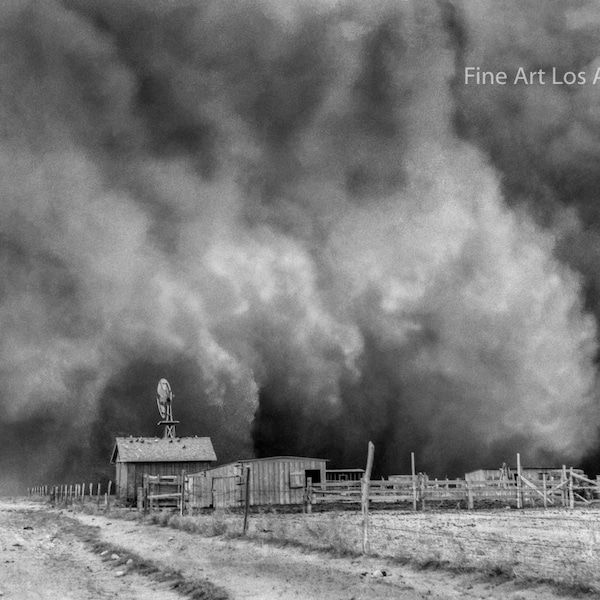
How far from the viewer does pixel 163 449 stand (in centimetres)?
5666

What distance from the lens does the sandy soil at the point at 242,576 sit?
14.4 meters

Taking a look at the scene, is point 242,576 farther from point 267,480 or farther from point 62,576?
point 267,480

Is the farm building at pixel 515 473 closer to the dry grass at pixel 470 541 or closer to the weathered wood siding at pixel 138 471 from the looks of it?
the weathered wood siding at pixel 138 471

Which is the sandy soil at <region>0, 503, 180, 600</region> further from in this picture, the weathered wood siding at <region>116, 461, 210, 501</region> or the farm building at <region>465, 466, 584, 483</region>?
the farm building at <region>465, 466, 584, 483</region>

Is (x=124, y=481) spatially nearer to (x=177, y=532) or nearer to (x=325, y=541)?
(x=177, y=532)

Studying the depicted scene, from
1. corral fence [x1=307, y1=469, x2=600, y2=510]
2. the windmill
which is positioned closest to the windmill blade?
the windmill

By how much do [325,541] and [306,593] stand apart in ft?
20.3

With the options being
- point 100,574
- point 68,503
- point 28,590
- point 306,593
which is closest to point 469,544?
point 306,593

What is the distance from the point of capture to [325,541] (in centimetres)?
2092

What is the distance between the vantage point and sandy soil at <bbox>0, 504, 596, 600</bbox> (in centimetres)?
1440

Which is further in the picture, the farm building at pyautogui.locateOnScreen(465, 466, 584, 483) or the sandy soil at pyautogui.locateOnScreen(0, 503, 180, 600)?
the farm building at pyautogui.locateOnScreen(465, 466, 584, 483)

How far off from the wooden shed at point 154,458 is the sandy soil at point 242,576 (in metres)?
28.7

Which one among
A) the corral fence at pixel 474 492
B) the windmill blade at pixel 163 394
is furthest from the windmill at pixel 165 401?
the corral fence at pixel 474 492

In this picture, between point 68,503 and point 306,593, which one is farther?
point 68,503
